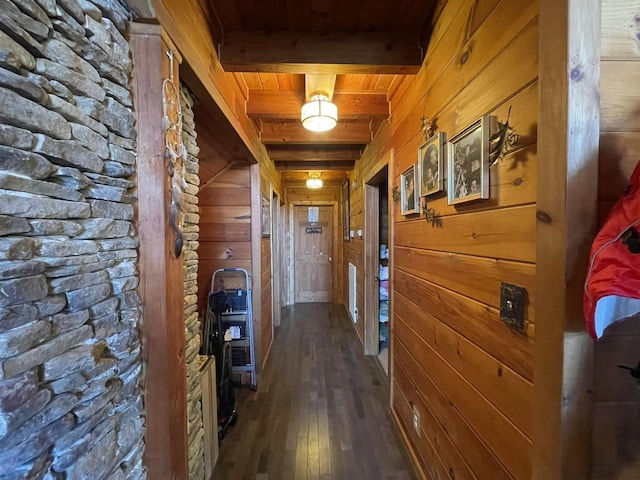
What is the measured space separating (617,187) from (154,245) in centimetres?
130

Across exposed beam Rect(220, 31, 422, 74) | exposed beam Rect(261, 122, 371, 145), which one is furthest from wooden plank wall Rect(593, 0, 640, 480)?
exposed beam Rect(261, 122, 371, 145)

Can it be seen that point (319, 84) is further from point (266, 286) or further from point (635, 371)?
point (266, 286)

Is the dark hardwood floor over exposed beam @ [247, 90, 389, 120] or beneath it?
beneath

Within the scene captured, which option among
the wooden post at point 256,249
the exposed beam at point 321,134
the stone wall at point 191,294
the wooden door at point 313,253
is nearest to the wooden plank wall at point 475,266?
the exposed beam at point 321,134

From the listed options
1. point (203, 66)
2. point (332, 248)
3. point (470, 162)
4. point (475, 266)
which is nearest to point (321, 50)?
point (203, 66)

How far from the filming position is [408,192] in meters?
1.84

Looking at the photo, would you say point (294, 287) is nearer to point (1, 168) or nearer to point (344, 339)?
point (344, 339)

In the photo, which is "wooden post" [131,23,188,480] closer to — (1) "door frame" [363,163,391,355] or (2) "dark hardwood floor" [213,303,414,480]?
(2) "dark hardwood floor" [213,303,414,480]

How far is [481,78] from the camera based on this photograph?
107 cm

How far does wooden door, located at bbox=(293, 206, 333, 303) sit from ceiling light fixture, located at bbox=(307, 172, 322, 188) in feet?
3.36

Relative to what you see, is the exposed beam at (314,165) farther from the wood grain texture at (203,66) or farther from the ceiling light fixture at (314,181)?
the wood grain texture at (203,66)

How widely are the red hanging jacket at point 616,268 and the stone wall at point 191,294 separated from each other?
1.41 m

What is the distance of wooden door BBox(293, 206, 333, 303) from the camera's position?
6.03 m

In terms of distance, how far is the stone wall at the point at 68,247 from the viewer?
1.90 feet
